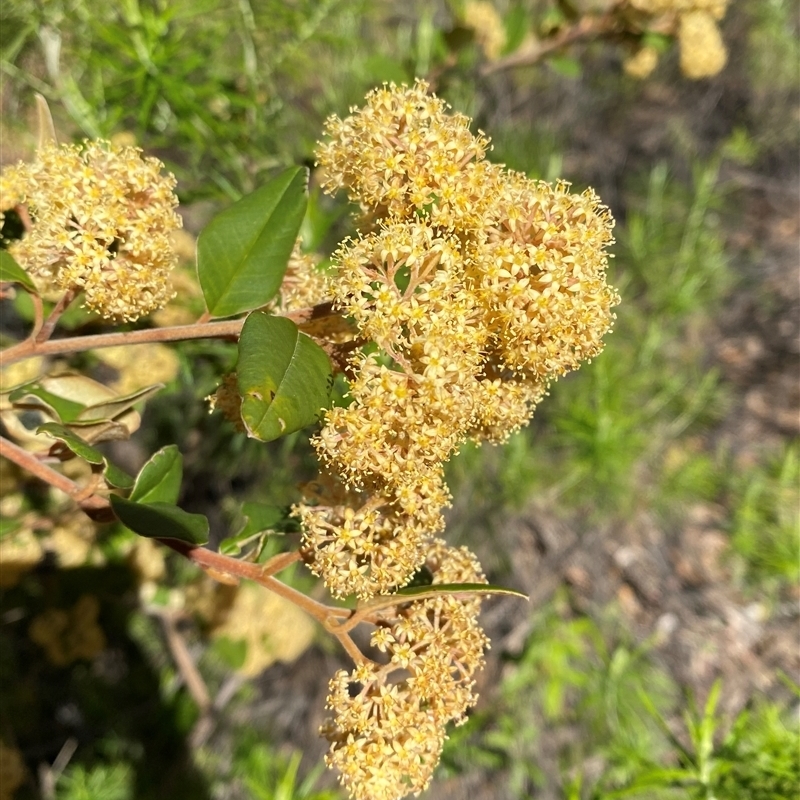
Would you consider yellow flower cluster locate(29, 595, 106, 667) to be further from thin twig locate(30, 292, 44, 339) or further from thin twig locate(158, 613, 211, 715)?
thin twig locate(30, 292, 44, 339)

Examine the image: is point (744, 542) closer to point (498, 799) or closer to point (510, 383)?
point (498, 799)

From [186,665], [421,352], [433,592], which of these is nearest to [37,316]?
[421,352]

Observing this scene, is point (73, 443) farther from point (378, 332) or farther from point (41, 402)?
point (378, 332)

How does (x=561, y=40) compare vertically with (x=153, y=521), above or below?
above

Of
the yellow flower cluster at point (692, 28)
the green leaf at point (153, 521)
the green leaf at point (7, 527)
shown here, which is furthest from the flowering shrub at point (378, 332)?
the yellow flower cluster at point (692, 28)

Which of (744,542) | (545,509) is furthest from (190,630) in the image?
(744,542)

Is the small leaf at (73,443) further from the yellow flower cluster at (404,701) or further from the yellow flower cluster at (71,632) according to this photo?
the yellow flower cluster at (71,632)
